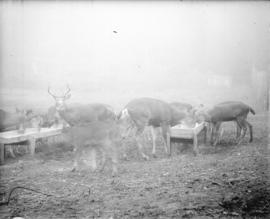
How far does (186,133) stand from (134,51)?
1377 millimetres

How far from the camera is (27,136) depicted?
4.12 metres

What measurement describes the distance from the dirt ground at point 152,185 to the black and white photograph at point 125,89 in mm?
19

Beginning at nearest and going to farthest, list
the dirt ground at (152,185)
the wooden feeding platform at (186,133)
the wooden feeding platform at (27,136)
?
1. the dirt ground at (152,185)
2. the wooden feeding platform at (27,136)
3. the wooden feeding platform at (186,133)

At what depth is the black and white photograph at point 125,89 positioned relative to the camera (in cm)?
371

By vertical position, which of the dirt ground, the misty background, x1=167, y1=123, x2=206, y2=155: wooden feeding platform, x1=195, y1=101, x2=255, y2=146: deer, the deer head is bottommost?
the dirt ground

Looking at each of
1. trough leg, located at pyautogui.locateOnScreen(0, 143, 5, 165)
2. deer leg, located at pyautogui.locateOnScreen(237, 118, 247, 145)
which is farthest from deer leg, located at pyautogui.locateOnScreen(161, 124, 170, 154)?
trough leg, located at pyautogui.locateOnScreen(0, 143, 5, 165)

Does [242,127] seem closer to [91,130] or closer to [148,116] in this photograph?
[148,116]

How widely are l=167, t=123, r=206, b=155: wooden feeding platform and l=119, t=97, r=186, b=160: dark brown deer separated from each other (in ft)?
0.35

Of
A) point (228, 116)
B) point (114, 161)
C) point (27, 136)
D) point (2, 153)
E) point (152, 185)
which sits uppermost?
point (228, 116)

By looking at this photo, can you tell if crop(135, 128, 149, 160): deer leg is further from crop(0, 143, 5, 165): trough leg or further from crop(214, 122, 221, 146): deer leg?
→ crop(0, 143, 5, 165): trough leg

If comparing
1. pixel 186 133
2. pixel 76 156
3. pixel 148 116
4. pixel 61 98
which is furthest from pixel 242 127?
pixel 61 98

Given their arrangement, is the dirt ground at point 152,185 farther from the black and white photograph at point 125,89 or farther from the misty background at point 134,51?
the misty background at point 134,51

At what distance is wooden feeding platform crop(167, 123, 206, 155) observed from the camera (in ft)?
14.5

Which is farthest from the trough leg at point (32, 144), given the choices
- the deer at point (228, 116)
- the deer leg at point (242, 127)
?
the deer leg at point (242, 127)
